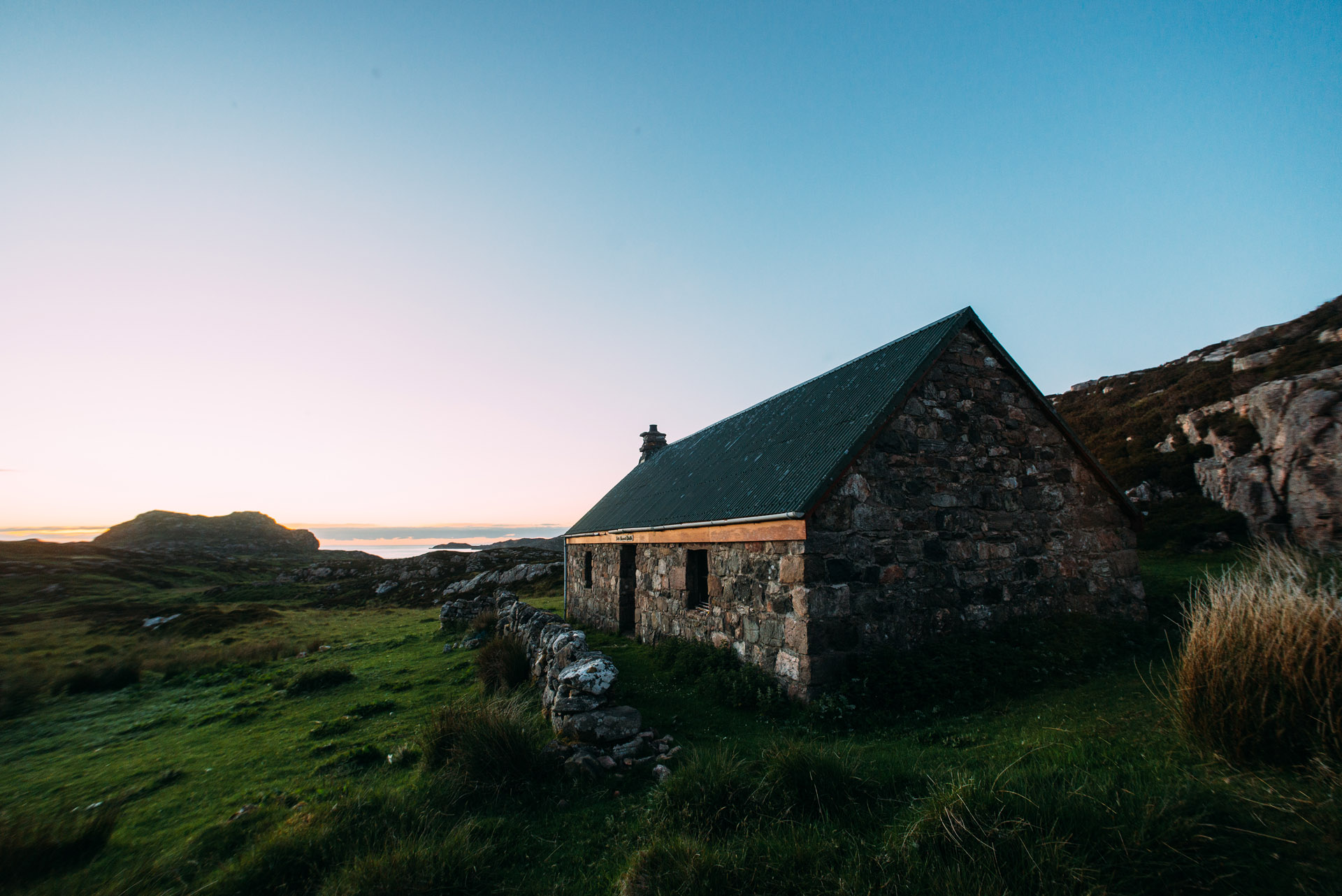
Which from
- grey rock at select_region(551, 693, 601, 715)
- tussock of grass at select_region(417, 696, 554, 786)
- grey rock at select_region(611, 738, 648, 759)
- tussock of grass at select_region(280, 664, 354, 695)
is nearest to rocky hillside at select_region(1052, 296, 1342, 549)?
grey rock at select_region(611, 738, 648, 759)

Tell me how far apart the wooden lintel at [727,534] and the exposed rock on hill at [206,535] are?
83.1 m

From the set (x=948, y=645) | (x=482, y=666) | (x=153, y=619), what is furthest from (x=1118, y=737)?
(x=153, y=619)

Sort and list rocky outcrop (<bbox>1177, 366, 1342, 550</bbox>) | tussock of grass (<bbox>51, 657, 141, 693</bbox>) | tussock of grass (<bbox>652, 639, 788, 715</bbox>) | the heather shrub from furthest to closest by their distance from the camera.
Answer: the heather shrub, tussock of grass (<bbox>51, 657, 141, 693</bbox>), rocky outcrop (<bbox>1177, 366, 1342, 550</bbox>), tussock of grass (<bbox>652, 639, 788, 715</bbox>)

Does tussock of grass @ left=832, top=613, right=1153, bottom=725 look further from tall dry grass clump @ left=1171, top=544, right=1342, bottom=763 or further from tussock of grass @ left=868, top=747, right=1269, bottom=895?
tussock of grass @ left=868, top=747, right=1269, bottom=895

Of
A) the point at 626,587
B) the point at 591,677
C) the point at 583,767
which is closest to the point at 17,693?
the point at 626,587

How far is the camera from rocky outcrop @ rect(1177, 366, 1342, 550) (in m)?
12.8

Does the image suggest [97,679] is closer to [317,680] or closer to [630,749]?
[317,680]

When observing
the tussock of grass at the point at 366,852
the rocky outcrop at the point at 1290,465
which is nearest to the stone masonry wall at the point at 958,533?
the tussock of grass at the point at 366,852

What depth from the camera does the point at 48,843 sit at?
4789mm

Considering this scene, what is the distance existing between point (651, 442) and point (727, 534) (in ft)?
48.7

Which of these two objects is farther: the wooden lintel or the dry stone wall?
the wooden lintel

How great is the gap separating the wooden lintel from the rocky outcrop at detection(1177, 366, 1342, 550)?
46.4 ft

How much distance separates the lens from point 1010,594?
368 inches

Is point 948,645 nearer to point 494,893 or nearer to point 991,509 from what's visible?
point 991,509
